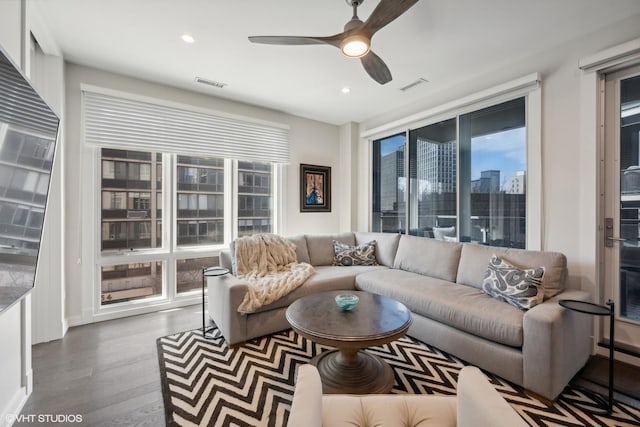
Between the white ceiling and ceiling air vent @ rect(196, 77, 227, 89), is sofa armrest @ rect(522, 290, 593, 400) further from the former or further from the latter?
ceiling air vent @ rect(196, 77, 227, 89)

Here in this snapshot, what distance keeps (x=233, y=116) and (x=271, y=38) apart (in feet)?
6.69

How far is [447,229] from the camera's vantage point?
3.38 metres

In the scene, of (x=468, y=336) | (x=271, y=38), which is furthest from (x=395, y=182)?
(x=271, y=38)

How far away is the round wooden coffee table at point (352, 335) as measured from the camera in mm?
1595

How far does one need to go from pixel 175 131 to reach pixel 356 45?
8.09 feet

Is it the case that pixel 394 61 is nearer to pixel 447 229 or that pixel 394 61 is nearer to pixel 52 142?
pixel 447 229

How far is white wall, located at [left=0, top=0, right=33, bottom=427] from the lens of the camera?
1.49m

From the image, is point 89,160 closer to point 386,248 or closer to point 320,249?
point 320,249

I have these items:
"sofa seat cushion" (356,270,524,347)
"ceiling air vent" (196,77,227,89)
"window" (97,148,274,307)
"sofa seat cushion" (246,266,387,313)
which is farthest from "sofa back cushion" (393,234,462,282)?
"ceiling air vent" (196,77,227,89)

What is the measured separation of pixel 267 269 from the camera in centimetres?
302

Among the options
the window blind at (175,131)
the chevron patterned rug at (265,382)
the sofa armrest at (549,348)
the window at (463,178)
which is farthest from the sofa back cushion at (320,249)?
the sofa armrest at (549,348)

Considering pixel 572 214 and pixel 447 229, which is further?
pixel 447 229

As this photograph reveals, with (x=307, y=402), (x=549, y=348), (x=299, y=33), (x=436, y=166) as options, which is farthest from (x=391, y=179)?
(x=307, y=402)

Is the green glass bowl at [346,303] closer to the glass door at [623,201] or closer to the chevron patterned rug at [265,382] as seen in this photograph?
the chevron patterned rug at [265,382]
